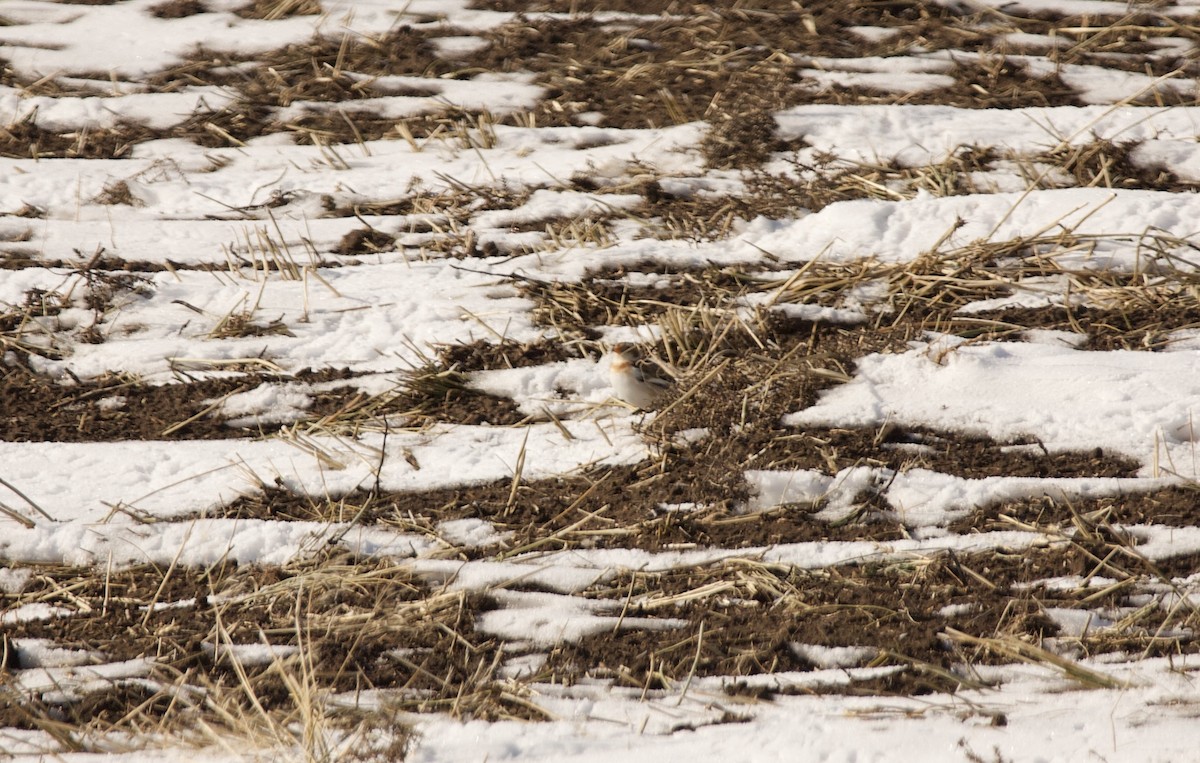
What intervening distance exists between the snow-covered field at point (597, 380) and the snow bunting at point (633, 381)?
83 millimetres

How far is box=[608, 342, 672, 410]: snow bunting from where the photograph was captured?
334 centimetres

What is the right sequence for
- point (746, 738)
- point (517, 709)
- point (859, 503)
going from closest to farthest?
1. point (746, 738)
2. point (517, 709)
3. point (859, 503)

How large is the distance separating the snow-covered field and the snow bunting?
83 mm

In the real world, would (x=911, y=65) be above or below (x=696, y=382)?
above

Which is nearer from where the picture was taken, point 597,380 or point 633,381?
point 633,381

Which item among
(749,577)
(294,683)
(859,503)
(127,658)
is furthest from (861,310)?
(127,658)

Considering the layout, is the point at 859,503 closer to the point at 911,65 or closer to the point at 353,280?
the point at 353,280

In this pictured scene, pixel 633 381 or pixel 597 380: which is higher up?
pixel 633 381

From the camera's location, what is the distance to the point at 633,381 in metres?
3.33

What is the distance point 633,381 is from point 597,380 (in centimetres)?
36

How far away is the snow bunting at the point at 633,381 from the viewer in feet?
11.0

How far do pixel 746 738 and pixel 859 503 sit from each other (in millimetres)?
982

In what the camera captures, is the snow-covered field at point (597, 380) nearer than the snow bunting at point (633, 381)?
Yes

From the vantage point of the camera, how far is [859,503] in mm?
2982
